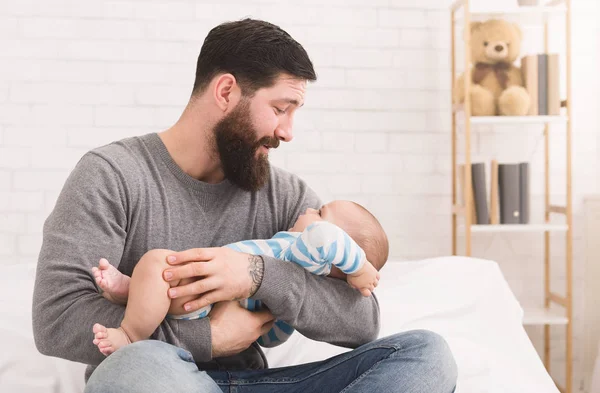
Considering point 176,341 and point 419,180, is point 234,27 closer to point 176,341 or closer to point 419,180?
point 176,341

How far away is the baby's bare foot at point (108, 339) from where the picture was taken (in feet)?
3.98

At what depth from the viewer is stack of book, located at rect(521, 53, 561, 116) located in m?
2.84

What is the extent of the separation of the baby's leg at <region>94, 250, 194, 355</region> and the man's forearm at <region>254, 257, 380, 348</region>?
195 mm

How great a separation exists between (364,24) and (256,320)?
197cm

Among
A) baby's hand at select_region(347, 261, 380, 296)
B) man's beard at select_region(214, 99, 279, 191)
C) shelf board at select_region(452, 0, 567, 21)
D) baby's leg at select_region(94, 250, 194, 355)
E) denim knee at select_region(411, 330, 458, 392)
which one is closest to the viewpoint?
baby's leg at select_region(94, 250, 194, 355)

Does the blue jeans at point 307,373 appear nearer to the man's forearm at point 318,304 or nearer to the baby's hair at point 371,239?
the man's forearm at point 318,304

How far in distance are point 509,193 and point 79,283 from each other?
2.01 m

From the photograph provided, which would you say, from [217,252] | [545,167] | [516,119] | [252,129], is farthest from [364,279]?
[545,167]

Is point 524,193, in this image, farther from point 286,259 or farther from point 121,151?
point 121,151

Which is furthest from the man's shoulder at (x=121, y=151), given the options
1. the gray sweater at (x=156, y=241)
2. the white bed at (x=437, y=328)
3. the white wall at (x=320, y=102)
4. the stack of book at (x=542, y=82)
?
the stack of book at (x=542, y=82)

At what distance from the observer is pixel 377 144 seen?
307 cm

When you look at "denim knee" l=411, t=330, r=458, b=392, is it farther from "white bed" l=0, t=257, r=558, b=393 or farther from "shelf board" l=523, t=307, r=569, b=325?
"shelf board" l=523, t=307, r=569, b=325

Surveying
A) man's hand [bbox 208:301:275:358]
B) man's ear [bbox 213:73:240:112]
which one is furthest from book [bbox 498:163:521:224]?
man's hand [bbox 208:301:275:358]

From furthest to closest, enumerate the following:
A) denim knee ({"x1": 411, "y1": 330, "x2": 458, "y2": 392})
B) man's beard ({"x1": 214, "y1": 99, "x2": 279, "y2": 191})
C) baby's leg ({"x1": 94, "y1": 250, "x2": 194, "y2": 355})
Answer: man's beard ({"x1": 214, "y1": 99, "x2": 279, "y2": 191}) < denim knee ({"x1": 411, "y1": 330, "x2": 458, "y2": 392}) < baby's leg ({"x1": 94, "y1": 250, "x2": 194, "y2": 355})
